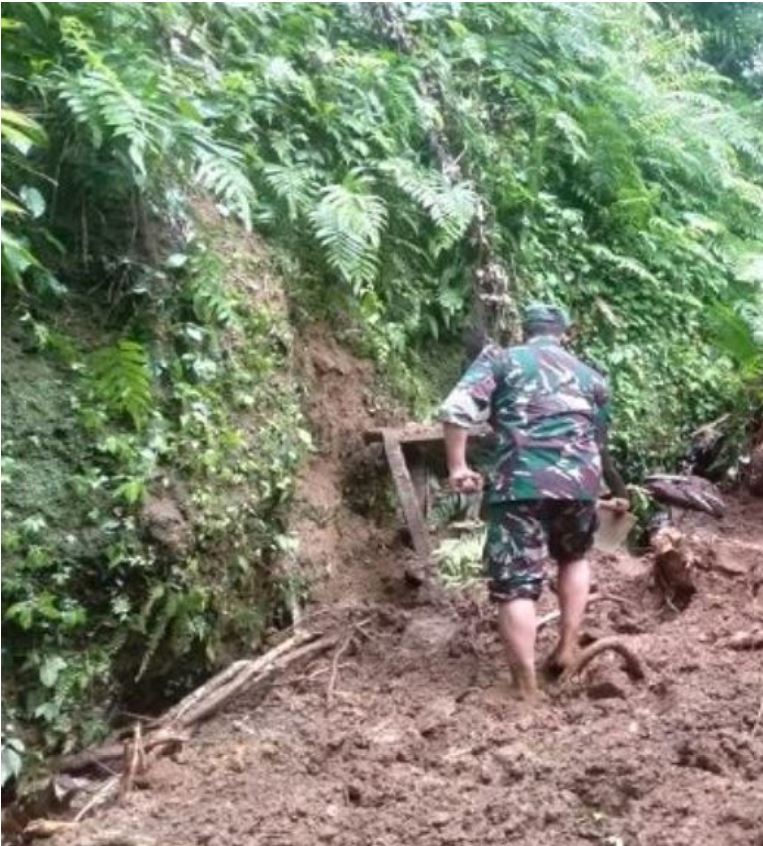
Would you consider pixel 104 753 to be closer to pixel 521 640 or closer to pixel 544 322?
pixel 521 640

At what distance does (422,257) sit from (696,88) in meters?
6.96

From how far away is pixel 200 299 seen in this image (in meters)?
5.38

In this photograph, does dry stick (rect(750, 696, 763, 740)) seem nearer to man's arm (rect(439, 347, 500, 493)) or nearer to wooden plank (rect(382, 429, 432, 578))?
man's arm (rect(439, 347, 500, 493))

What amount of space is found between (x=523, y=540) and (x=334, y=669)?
44.0 inches

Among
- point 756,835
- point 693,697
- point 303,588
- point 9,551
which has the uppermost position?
point 756,835

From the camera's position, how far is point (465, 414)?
4941 mm

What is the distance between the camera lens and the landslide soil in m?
3.50

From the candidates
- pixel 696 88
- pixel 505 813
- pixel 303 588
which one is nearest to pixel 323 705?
pixel 303 588

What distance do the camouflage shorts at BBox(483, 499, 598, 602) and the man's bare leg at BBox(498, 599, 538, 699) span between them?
0.16 ft

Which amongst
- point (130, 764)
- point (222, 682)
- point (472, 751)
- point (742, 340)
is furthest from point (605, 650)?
point (742, 340)

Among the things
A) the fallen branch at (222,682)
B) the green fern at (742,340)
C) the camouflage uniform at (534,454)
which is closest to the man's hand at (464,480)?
the camouflage uniform at (534,454)

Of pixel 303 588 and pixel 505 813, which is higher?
pixel 505 813

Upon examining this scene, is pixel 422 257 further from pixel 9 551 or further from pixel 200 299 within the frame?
pixel 9 551

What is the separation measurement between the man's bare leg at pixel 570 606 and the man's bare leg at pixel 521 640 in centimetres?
25
